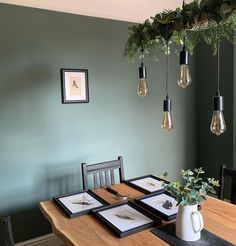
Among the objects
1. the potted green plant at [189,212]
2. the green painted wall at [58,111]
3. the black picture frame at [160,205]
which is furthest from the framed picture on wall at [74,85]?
the potted green plant at [189,212]

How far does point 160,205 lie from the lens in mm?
1787

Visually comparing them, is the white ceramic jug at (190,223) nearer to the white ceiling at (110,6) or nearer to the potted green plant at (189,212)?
the potted green plant at (189,212)

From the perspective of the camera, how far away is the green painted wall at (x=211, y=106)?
321 centimetres

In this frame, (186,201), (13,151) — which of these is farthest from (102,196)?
(13,151)

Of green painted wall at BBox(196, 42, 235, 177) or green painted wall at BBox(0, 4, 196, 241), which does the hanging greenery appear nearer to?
green painted wall at BBox(0, 4, 196, 241)

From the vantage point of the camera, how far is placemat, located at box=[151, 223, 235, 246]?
1.36 m

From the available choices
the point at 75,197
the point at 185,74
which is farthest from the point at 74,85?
the point at 185,74

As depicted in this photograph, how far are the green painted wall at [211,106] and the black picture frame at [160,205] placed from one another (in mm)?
1716

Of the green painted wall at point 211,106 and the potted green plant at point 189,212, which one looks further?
the green painted wall at point 211,106

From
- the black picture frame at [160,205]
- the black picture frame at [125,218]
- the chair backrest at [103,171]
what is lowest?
the black picture frame at [125,218]

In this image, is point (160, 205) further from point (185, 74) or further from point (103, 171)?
point (185, 74)

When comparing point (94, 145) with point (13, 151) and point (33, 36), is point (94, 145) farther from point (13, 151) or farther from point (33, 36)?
point (33, 36)

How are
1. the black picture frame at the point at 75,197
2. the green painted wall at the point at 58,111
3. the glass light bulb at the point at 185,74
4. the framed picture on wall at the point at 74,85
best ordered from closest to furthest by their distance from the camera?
the glass light bulb at the point at 185,74 → the black picture frame at the point at 75,197 → the green painted wall at the point at 58,111 → the framed picture on wall at the point at 74,85

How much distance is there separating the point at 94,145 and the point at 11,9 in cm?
156
